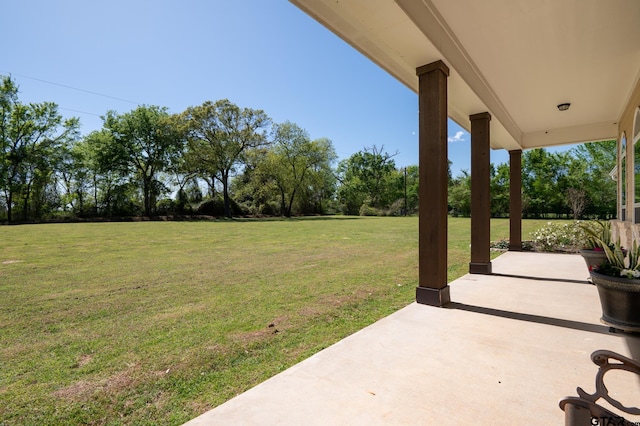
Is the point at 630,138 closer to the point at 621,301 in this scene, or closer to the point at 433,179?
the point at 621,301

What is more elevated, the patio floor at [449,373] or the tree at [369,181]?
the tree at [369,181]

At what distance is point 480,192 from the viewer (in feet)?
17.5

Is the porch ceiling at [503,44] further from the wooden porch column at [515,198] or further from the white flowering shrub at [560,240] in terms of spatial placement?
the white flowering shrub at [560,240]

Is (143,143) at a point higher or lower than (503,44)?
higher

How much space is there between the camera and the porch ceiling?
278 centimetres

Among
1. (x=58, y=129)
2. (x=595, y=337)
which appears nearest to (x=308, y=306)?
(x=595, y=337)

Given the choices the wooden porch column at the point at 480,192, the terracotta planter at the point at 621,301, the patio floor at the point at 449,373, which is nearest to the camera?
the patio floor at the point at 449,373

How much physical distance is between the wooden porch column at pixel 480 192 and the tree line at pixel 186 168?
24.7 meters

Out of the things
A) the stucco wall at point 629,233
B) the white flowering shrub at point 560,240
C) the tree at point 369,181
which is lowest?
the white flowering shrub at point 560,240

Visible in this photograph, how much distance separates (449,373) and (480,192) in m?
4.07

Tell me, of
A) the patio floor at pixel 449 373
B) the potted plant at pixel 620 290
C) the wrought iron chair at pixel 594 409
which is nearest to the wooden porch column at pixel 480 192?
the patio floor at pixel 449 373

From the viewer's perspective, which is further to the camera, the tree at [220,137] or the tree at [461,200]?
the tree at [461,200]

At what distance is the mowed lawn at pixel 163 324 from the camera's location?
6.18 feet

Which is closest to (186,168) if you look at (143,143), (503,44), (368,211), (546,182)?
(143,143)
